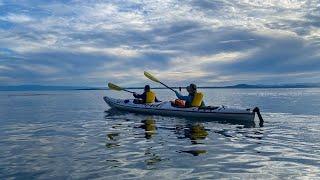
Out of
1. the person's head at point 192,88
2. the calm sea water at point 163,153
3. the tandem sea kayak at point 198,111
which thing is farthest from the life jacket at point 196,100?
the calm sea water at point 163,153

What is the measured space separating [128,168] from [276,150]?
5.51 meters

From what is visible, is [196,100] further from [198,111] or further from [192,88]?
[192,88]

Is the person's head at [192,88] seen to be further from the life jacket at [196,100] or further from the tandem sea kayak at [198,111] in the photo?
the tandem sea kayak at [198,111]

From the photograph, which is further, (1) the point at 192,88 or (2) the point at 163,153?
(1) the point at 192,88

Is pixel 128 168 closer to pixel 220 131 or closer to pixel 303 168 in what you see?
pixel 303 168

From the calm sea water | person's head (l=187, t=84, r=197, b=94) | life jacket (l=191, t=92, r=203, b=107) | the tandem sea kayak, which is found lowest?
the calm sea water

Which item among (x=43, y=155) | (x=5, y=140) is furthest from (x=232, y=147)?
(x=5, y=140)

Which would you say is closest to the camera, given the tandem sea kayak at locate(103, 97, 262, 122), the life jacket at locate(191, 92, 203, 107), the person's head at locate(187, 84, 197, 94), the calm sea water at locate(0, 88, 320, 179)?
the calm sea water at locate(0, 88, 320, 179)

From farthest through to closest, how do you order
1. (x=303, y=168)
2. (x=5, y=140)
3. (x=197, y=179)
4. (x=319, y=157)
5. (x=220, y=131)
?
(x=220, y=131) → (x=5, y=140) → (x=319, y=157) → (x=303, y=168) → (x=197, y=179)

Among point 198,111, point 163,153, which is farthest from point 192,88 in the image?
point 163,153

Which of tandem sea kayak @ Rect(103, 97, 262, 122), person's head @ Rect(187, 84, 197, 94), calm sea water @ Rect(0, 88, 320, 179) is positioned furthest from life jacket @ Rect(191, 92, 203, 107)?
calm sea water @ Rect(0, 88, 320, 179)

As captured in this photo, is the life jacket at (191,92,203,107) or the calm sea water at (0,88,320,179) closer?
the calm sea water at (0,88,320,179)

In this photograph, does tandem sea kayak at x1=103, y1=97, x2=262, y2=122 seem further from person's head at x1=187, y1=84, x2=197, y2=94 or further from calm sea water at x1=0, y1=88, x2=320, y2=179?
calm sea water at x1=0, y1=88, x2=320, y2=179

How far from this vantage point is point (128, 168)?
10.7 metres
